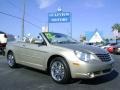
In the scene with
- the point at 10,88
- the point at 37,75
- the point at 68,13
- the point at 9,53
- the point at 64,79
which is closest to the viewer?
the point at 10,88

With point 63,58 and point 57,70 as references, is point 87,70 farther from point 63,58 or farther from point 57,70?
point 57,70

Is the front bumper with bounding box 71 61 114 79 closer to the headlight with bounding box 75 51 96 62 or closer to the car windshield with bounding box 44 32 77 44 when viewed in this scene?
the headlight with bounding box 75 51 96 62

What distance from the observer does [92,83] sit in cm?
729

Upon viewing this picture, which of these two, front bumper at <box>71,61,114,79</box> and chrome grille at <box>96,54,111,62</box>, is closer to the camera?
front bumper at <box>71,61,114,79</box>

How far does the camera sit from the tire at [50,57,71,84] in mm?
6984

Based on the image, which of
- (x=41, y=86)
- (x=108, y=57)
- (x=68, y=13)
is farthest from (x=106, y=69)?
(x=68, y=13)

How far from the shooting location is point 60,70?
23.8 feet

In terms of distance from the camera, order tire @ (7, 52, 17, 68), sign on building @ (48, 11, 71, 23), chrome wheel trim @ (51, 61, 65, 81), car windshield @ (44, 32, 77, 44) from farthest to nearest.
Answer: sign on building @ (48, 11, 71, 23), tire @ (7, 52, 17, 68), car windshield @ (44, 32, 77, 44), chrome wheel trim @ (51, 61, 65, 81)

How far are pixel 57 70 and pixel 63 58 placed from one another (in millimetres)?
468

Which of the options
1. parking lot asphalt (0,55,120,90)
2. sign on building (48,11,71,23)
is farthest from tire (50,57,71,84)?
sign on building (48,11,71,23)

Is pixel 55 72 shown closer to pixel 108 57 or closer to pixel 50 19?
pixel 108 57

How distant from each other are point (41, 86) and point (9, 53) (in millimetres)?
3802

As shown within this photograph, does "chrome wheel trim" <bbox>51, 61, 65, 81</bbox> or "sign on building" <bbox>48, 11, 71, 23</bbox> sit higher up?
"sign on building" <bbox>48, 11, 71, 23</bbox>

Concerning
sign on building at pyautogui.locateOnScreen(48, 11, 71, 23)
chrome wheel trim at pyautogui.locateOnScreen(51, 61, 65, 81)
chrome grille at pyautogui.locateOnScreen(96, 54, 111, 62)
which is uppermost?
sign on building at pyautogui.locateOnScreen(48, 11, 71, 23)
